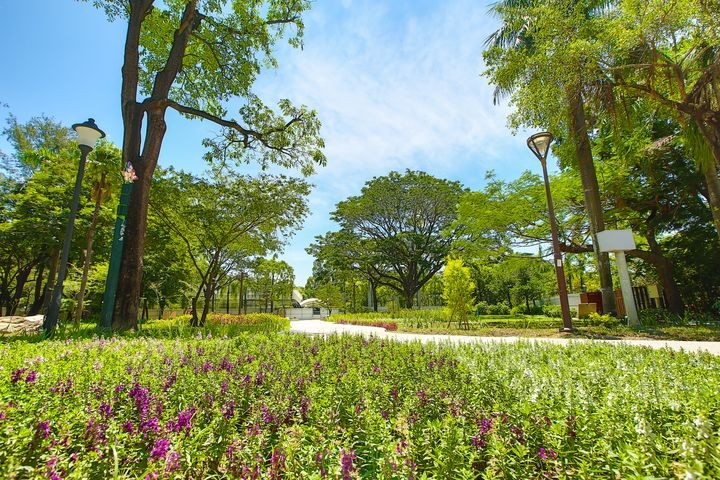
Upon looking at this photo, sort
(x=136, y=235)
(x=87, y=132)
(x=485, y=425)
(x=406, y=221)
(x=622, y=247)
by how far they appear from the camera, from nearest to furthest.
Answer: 1. (x=485, y=425)
2. (x=87, y=132)
3. (x=136, y=235)
4. (x=622, y=247)
5. (x=406, y=221)

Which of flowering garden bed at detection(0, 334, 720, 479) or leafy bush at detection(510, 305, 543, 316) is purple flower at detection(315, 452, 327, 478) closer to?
flowering garden bed at detection(0, 334, 720, 479)

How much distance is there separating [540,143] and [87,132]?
12996mm

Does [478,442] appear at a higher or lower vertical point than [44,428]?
lower

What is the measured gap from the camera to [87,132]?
820 centimetres

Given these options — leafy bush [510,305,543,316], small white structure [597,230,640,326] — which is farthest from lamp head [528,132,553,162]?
leafy bush [510,305,543,316]

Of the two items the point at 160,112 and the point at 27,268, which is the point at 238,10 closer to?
the point at 160,112

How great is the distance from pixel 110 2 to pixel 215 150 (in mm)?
6001

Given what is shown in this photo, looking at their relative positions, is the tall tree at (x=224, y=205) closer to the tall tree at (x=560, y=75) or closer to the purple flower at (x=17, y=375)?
the tall tree at (x=560, y=75)

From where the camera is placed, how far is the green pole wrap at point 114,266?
8.53m

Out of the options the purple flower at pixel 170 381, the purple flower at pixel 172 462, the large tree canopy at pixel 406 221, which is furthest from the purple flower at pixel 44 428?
the large tree canopy at pixel 406 221

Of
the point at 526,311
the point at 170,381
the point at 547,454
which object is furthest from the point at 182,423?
the point at 526,311

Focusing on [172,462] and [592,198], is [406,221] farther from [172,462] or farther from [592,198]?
[172,462]

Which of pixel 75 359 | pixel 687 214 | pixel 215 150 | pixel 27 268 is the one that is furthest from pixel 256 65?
pixel 27 268

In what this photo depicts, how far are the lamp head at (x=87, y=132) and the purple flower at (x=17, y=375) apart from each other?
678cm
